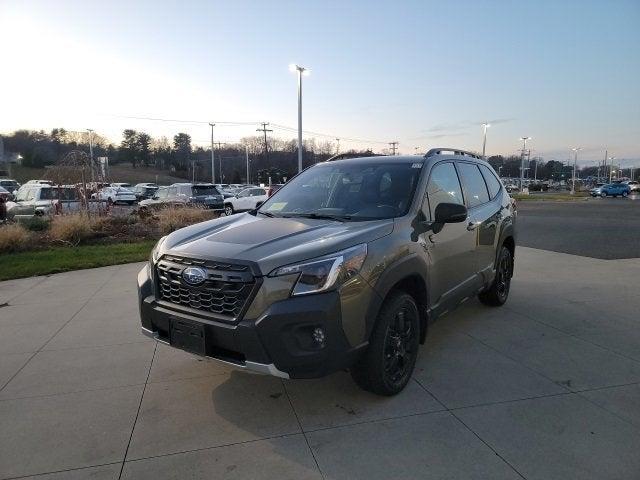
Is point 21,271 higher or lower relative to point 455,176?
lower

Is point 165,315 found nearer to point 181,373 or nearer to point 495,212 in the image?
point 181,373

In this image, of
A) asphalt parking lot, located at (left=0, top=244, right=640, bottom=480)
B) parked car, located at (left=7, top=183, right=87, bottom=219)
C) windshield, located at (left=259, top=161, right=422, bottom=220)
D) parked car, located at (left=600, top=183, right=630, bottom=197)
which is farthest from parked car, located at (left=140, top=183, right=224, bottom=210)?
parked car, located at (left=600, top=183, right=630, bottom=197)

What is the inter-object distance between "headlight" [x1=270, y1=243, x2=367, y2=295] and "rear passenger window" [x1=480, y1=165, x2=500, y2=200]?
3162mm

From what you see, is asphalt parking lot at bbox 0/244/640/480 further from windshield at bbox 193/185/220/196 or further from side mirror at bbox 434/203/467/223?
windshield at bbox 193/185/220/196

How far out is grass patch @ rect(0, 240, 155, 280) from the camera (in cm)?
830

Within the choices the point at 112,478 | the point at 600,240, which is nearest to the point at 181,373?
the point at 112,478

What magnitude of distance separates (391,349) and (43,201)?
17.9 m

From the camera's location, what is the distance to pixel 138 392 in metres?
3.56

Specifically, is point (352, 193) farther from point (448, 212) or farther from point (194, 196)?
point (194, 196)

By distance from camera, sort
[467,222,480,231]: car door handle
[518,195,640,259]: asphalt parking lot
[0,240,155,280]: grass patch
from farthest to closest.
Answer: [518,195,640,259]: asphalt parking lot, [0,240,155,280]: grass patch, [467,222,480,231]: car door handle

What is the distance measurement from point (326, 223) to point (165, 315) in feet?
4.36

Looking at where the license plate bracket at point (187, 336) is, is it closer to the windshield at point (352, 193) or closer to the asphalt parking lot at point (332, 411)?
the asphalt parking lot at point (332, 411)

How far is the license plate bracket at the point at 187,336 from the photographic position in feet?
9.53

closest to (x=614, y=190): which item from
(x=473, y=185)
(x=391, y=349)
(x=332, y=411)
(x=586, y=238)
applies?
(x=586, y=238)
